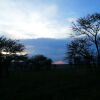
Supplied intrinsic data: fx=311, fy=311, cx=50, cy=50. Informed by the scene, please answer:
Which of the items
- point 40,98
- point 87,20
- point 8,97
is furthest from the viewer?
point 87,20

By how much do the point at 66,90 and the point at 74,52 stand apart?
40.5 meters

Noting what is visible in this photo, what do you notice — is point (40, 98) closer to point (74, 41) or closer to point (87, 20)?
point (87, 20)

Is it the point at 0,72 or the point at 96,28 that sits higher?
the point at 96,28

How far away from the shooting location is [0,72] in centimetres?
5934

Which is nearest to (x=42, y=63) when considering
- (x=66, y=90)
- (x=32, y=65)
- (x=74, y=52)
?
(x=32, y=65)

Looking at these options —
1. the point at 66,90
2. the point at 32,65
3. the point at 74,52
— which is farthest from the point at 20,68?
the point at 66,90

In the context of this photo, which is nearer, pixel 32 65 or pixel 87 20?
pixel 87 20

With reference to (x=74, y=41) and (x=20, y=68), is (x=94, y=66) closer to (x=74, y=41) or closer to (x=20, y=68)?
(x=74, y=41)

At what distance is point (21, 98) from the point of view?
25.3 m

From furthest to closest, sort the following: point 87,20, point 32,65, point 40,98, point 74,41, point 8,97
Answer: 1. point 32,65
2. point 74,41
3. point 87,20
4. point 8,97
5. point 40,98

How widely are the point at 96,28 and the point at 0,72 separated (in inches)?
802

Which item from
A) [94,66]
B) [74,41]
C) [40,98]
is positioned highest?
[74,41]

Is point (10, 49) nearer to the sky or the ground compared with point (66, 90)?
nearer to the sky

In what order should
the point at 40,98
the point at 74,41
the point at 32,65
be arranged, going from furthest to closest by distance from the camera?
the point at 32,65
the point at 74,41
the point at 40,98
